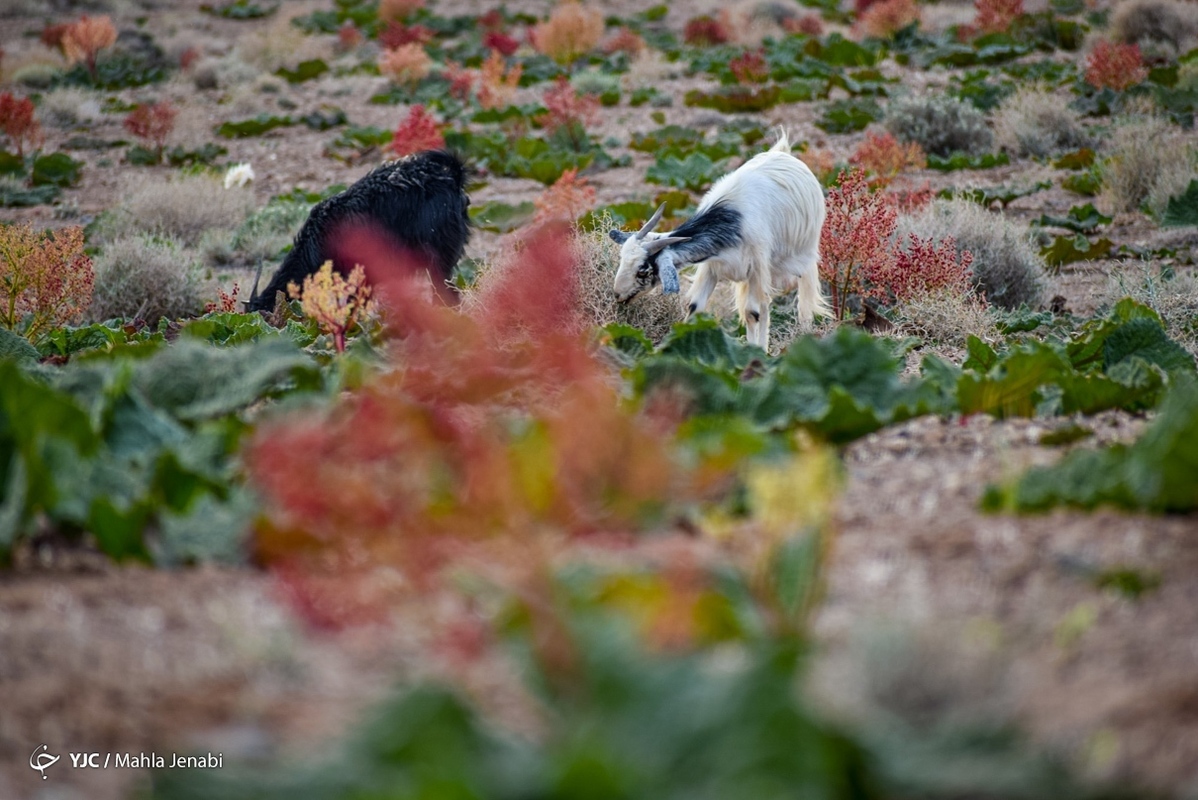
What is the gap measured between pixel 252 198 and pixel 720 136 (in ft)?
19.0

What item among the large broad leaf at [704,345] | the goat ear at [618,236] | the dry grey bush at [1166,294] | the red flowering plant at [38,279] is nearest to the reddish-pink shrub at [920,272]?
the dry grey bush at [1166,294]

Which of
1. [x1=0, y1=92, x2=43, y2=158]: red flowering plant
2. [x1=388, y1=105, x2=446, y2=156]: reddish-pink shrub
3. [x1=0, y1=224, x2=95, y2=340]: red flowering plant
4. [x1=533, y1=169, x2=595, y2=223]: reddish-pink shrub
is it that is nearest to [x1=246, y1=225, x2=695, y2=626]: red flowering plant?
[x1=0, y1=224, x2=95, y2=340]: red flowering plant

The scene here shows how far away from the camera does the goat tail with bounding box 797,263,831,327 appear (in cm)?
752

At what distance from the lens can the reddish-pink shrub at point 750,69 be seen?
55.3 ft

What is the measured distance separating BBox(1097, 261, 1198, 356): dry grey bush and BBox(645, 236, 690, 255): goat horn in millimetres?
2733

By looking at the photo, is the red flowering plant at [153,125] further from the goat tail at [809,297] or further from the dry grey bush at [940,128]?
the goat tail at [809,297]

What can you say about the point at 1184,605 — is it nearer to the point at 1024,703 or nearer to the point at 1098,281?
Result: the point at 1024,703

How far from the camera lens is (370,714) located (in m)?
2.00

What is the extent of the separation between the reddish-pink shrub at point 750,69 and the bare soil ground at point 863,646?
46.9 feet

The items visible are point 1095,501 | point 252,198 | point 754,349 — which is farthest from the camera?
point 252,198

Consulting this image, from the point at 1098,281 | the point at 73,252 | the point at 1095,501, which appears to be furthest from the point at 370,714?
the point at 1098,281

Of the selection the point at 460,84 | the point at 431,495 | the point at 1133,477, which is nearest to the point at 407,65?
the point at 460,84

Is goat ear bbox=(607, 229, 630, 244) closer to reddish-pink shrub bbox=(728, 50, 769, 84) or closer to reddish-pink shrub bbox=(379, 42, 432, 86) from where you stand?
reddish-pink shrub bbox=(728, 50, 769, 84)

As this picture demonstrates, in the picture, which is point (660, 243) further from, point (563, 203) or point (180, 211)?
point (180, 211)
